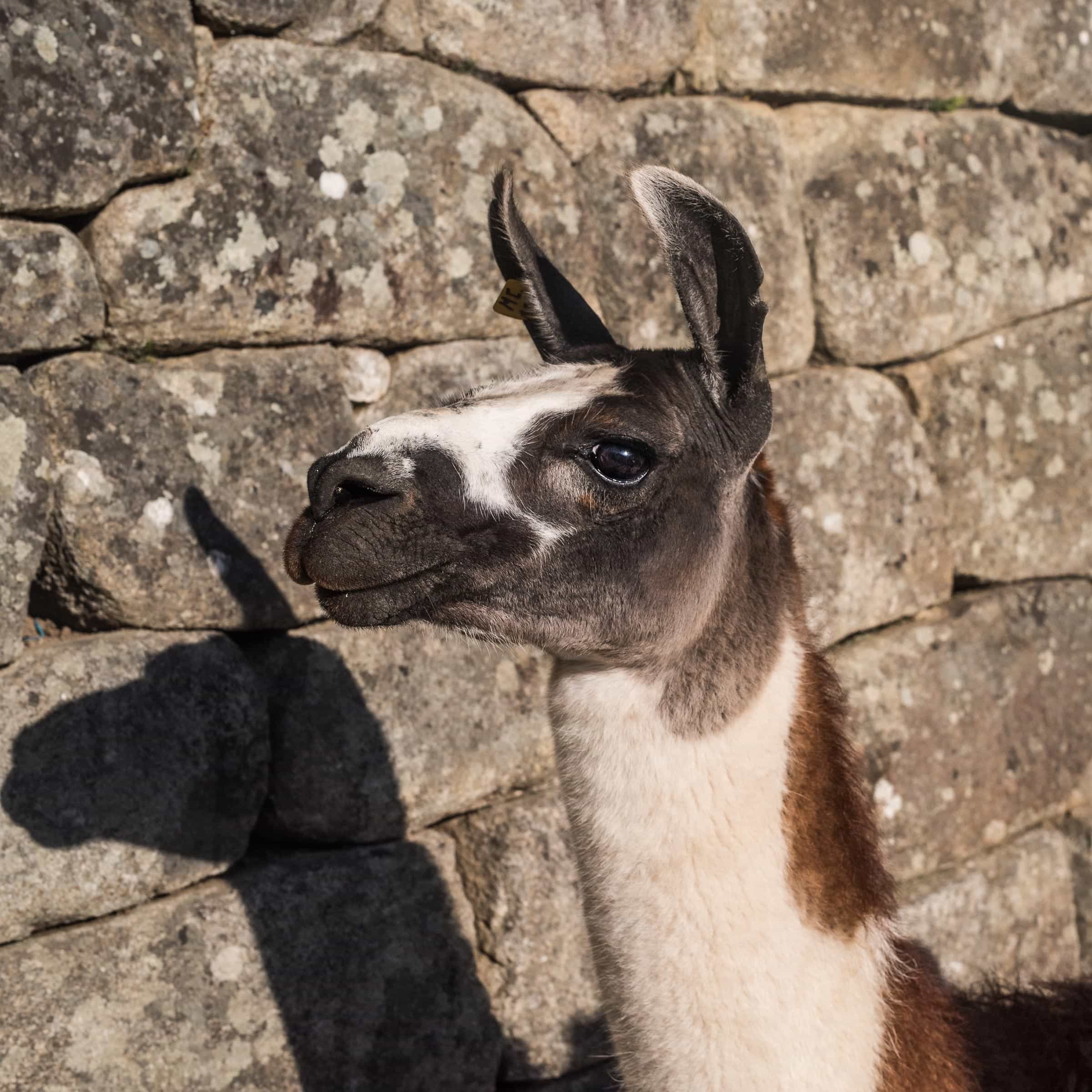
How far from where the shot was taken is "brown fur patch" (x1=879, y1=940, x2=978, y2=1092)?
1.79m

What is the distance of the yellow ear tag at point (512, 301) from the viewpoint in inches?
82.0

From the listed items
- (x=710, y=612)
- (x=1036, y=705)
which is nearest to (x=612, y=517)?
(x=710, y=612)

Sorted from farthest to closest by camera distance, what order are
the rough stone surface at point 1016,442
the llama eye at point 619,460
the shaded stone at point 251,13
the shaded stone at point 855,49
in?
the rough stone surface at point 1016,442 < the shaded stone at point 855,49 < the shaded stone at point 251,13 < the llama eye at point 619,460

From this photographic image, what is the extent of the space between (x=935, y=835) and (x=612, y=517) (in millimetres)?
2237

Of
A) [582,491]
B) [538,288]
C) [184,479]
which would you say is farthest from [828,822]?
[184,479]

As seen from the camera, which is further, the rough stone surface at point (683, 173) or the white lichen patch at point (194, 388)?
the rough stone surface at point (683, 173)

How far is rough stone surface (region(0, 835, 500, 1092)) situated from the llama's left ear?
4.39ft

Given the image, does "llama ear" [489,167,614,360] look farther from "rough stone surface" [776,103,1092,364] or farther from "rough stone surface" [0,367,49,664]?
"rough stone surface" [776,103,1092,364]

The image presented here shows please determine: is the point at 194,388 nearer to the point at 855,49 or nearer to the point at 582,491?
the point at 582,491

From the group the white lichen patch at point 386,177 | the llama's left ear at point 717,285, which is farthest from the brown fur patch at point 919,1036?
the white lichen patch at point 386,177

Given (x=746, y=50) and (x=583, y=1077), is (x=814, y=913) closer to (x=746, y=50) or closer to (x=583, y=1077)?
(x=583, y=1077)

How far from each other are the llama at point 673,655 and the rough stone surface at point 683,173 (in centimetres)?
108

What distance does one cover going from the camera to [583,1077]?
114 inches

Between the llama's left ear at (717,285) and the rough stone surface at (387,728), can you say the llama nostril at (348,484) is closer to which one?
the llama's left ear at (717,285)
